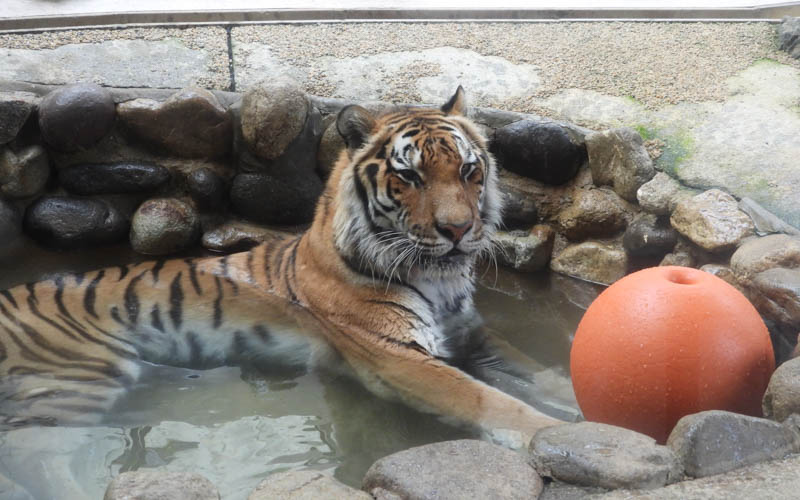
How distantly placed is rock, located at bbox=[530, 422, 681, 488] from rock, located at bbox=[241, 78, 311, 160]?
2.64 meters

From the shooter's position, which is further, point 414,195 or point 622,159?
point 622,159

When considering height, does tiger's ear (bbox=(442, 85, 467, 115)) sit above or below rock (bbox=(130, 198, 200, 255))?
above

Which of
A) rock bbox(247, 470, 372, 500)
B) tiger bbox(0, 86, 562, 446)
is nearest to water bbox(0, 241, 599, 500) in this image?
tiger bbox(0, 86, 562, 446)

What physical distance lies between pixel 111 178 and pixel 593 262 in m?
2.66

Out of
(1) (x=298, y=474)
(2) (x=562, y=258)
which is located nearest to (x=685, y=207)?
(2) (x=562, y=258)

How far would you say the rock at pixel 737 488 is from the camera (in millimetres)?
1686

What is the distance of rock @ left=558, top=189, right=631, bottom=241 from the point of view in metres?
4.00

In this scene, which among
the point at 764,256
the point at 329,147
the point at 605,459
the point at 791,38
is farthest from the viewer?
the point at 791,38

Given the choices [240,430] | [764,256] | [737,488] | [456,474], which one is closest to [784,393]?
[737,488]

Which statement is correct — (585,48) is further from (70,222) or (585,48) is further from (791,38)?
(70,222)

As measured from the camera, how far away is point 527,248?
4090mm

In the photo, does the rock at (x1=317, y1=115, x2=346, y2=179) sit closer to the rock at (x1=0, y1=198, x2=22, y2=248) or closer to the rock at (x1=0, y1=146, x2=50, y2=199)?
the rock at (x1=0, y1=146, x2=50, y2=199)

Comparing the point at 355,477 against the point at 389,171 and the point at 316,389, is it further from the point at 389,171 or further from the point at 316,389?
the point at 389,171

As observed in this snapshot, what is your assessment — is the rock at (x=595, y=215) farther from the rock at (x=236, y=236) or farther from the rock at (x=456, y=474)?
the rock at (x=456, y=474)
